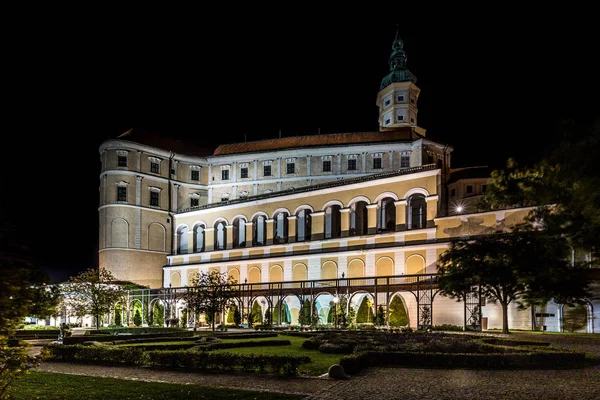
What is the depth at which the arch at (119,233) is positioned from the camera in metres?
56.1

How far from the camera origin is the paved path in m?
10.4

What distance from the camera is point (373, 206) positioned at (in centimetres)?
4484

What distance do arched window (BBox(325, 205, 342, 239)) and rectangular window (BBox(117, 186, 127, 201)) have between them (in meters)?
22.6

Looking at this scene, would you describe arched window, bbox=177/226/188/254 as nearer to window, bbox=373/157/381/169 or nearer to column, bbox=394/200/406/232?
window, bbox=373/157/381/169

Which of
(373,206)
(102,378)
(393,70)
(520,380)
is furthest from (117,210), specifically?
(520,380)

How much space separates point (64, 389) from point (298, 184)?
47706 millimetres

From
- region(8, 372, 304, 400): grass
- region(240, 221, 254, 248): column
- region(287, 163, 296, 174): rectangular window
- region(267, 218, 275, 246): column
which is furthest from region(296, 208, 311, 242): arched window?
region(8, 372, 304, 400): grass

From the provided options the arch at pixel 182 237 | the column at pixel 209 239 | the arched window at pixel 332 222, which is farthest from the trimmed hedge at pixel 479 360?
the arch at pixel 182 237

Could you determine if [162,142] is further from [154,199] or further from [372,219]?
[372,219]

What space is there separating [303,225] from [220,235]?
32.1 feet

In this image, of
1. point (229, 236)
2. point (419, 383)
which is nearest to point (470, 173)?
point (229, 236)

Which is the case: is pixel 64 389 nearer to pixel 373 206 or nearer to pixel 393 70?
pixel 373 206

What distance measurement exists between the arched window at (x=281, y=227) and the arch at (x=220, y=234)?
5.79 m

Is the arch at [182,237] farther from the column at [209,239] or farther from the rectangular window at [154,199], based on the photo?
the column at [209,239]
